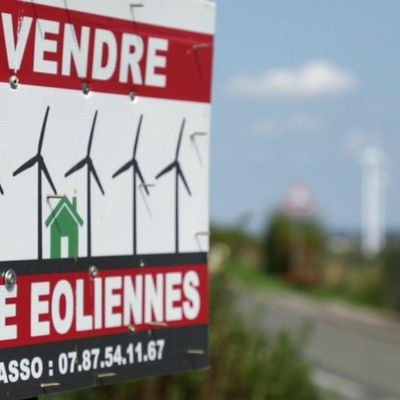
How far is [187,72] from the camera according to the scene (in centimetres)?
348

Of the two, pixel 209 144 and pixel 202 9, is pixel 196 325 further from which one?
pixel 202 9

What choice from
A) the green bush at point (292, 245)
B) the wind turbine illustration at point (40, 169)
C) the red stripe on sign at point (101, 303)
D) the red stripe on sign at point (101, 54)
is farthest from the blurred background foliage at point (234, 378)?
the green bush at point (292, 245)

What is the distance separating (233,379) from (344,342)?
1181cm

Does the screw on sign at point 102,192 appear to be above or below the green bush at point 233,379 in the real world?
above

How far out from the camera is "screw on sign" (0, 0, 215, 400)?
2963 mm

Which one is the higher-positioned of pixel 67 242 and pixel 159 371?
pixel 67 242

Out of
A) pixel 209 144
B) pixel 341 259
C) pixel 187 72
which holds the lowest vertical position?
pixel 341 259

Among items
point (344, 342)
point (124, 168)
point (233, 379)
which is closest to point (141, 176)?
point (124, 168)

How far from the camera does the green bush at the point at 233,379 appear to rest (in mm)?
6559

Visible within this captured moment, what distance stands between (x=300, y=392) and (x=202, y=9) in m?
4.11

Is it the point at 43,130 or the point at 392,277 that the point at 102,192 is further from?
the point at 392,277

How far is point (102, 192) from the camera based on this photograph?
10.4 feet

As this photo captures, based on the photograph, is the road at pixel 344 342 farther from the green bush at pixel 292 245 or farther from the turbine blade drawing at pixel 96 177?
the green bush at pixel 292 245

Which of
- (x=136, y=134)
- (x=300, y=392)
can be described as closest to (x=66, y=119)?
(x=136, y=134)
